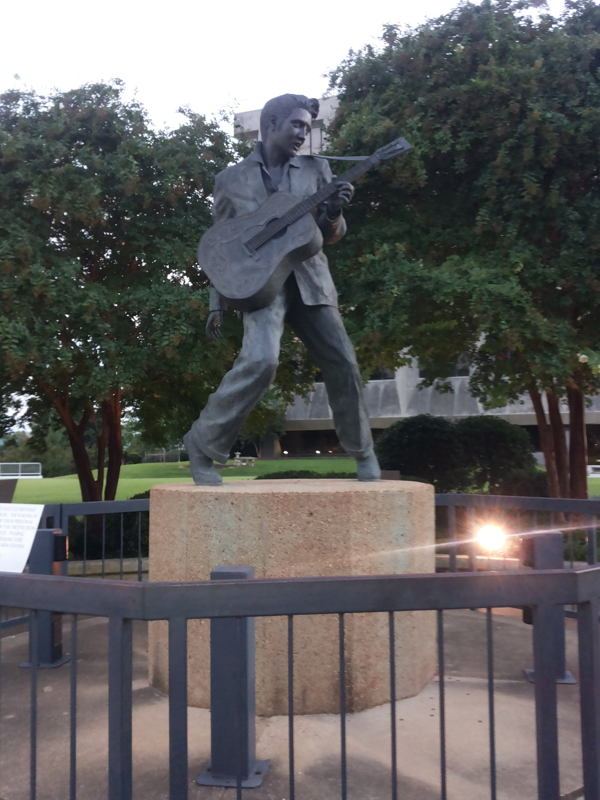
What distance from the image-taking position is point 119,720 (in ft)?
5.97

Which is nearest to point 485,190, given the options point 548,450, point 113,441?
point 548,450

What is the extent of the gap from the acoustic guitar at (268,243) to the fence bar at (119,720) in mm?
2722

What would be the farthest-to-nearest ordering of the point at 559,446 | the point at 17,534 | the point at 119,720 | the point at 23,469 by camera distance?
the point at 23,469 → the point at 559,446 → the point at 17,534 → the point at 119,720

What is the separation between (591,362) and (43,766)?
28.9ft

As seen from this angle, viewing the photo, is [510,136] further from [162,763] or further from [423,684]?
[162,763]

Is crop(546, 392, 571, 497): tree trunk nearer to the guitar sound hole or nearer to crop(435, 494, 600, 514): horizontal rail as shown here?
crop(435, 494, 600, 514): horizontal rail

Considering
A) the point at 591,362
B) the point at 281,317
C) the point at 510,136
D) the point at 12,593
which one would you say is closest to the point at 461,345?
the point at 591,362

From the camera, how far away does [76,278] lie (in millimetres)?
10414

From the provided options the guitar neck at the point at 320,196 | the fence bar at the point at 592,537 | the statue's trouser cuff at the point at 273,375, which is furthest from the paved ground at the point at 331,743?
the guitar neck at the point at 320,196

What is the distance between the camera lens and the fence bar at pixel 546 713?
1920 mm

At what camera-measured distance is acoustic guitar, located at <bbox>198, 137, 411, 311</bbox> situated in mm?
4191

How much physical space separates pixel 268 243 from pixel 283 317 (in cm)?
52

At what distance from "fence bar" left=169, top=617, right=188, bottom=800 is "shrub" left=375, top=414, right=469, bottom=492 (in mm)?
10250

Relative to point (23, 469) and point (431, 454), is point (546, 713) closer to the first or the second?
point (431, 454)
